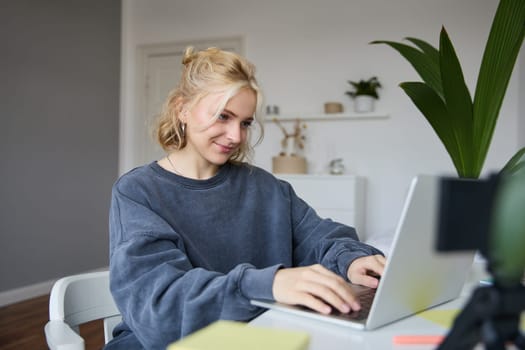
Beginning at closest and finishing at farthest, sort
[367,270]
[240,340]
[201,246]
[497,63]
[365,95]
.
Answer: [240,340] → [367,270] → [201,246] → [497,63] → [365,95]

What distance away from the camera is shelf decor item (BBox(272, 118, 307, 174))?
166 inches

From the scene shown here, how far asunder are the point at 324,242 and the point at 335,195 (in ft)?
9.28

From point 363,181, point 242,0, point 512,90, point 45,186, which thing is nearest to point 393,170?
point 363,181

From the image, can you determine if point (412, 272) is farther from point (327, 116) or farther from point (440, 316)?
point (327, 116)

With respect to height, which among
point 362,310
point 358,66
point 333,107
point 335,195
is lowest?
point 335,195

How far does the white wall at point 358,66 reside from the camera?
4012 mm

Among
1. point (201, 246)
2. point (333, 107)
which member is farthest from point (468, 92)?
point (333, 107)

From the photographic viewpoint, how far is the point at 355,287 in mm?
923

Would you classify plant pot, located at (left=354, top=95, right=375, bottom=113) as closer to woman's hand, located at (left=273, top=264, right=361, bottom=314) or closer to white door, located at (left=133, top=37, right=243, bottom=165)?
white door, located at (left=133, top=37, right=243, bottom=165)

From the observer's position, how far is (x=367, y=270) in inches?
38.2

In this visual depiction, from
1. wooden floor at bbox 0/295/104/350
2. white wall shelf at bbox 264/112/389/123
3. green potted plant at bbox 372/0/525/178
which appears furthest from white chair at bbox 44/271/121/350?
white wall shelf at bbox 264/112/389/123

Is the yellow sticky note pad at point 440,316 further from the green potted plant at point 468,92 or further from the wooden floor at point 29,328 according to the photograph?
the wooden floor at point 29,328

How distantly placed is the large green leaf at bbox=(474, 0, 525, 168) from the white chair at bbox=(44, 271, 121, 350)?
150cm

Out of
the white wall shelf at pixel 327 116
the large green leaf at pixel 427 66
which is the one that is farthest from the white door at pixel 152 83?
the large green leaf at pixel 427 66
